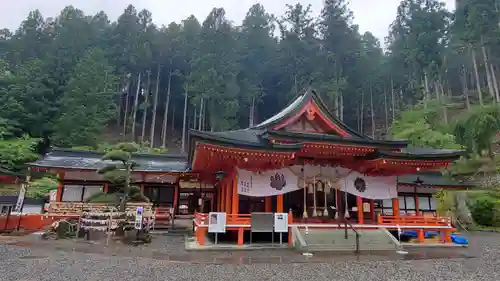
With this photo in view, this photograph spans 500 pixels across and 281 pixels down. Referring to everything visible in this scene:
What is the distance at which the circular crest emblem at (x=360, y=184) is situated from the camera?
558 inches

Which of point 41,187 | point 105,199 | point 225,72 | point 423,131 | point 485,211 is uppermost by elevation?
point 225,72

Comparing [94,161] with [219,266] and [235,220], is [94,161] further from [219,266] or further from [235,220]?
[219,266]

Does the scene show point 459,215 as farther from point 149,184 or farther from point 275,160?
point 149,184

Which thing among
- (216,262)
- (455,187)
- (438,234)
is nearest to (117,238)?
(216,262)

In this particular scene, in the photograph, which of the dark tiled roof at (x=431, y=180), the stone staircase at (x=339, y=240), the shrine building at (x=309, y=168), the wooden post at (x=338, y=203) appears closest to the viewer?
the stone staircase at (x=339, y=240)

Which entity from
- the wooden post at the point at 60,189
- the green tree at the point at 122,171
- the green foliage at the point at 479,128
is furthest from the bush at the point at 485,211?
the wooden post at the point at 60,189

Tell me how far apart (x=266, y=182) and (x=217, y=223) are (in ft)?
8.57

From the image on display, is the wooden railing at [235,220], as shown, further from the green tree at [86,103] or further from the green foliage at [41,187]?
the green tree at [86,103]

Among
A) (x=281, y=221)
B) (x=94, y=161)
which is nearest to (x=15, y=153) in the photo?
(x=94, y=161)

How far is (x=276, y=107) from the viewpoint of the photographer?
53.3 metres

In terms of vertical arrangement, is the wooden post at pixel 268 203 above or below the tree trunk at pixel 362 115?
below

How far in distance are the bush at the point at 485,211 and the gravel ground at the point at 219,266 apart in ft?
35.3

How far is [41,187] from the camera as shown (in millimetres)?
24688

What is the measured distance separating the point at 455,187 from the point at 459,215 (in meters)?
2.48
